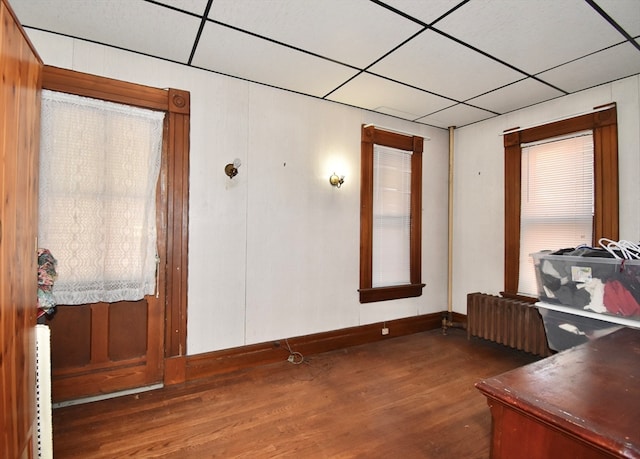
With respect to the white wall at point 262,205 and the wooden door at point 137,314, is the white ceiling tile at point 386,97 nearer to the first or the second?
the white wall at point 262,205

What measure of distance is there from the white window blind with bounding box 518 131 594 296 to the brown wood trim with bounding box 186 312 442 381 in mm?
1391

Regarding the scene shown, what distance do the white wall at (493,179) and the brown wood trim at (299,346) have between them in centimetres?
83

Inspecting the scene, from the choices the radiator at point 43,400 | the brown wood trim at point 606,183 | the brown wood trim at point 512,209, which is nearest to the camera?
the radiator at point 43,400

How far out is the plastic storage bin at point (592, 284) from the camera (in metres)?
1.87

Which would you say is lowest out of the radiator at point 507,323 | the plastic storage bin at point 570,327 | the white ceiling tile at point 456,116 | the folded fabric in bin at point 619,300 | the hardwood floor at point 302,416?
the hardwood floor at point 302,416

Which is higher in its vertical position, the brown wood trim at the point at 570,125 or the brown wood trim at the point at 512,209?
the brown wood trim at the point at 570,125

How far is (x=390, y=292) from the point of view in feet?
13.3

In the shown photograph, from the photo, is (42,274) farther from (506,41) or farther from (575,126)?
(575,126)

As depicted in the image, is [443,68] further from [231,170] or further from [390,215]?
[231,170]

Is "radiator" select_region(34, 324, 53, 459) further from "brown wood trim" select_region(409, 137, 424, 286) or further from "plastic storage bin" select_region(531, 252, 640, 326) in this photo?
"brown wood trim" select_region(409, 137, 424, 286)

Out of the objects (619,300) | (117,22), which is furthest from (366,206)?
(117,22)

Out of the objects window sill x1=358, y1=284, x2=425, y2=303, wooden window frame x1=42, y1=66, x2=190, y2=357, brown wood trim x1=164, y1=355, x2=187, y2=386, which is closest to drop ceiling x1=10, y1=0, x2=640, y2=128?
wooden window frame x1=42, y1=66, x2=190, y2=357

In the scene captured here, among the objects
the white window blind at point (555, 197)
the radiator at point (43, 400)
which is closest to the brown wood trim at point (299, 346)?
the radiator at point (43, 400)

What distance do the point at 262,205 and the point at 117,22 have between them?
177 cm
